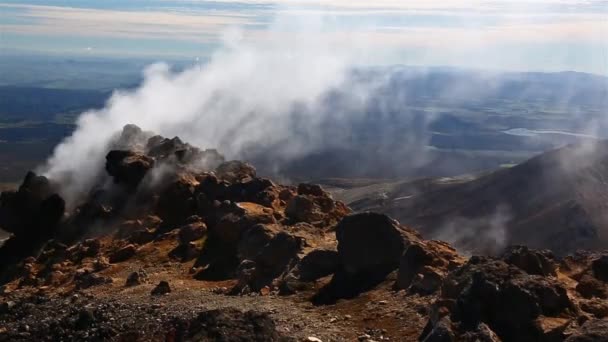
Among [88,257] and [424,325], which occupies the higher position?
[424,325]

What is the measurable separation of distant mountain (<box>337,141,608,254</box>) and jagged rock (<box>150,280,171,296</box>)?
72.3 m

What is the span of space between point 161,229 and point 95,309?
12.9 meters

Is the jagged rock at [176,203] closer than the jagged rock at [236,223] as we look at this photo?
No

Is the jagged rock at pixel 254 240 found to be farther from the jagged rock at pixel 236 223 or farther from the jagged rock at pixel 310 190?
the jagged rock at pixel 310 190

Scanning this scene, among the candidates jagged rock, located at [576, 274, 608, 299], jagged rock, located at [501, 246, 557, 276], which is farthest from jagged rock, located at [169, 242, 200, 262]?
jagged rock, located at [576, 274, 608, 299]

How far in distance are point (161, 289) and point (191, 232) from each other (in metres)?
7.44

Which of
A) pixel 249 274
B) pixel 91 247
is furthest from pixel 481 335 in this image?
pixel 91 247

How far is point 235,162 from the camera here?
42375mm

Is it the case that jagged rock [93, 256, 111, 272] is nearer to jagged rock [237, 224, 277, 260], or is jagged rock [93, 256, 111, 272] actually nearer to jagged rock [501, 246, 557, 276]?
jagged rock [237, 224, 277, 260]

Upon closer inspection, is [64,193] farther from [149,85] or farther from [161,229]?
[149,85]

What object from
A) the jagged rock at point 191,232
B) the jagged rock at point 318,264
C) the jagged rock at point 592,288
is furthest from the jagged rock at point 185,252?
the jagged rock at point 592,288

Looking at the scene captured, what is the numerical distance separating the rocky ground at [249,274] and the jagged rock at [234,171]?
0.11m

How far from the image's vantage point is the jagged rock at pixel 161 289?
2439 cm

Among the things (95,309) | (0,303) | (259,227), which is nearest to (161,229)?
(259,227)
